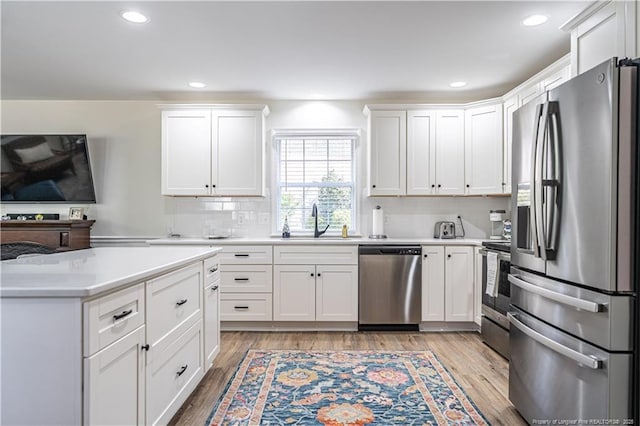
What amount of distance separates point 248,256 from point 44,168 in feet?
8.94

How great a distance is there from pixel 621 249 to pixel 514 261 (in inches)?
28.4

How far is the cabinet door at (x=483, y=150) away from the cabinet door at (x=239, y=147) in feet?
7.71

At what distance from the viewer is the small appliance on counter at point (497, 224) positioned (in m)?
4.02

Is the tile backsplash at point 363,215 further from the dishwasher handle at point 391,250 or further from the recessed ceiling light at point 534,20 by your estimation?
the recessed ceiling light at point 534,20

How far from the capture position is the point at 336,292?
3.76m

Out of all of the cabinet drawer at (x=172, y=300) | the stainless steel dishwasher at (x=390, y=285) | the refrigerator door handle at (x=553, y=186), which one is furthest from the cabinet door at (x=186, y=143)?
the refrigerator door handle at (x=553, y=186)

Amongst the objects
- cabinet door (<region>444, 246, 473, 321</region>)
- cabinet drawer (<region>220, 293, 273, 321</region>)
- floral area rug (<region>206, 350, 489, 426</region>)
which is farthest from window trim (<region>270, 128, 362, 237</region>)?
floral area rug (<region>206, 350, 489, 426</region>)

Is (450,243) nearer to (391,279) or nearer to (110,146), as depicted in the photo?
(391,279)

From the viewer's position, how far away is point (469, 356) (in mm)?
3111

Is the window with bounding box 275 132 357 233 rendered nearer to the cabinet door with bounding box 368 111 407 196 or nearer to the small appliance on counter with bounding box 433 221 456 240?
the cabinet door with bounding box 368 111 407 196

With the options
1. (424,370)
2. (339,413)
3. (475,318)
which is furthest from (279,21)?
(475,318)

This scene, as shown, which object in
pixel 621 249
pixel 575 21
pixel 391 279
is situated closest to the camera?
pixel 621 249

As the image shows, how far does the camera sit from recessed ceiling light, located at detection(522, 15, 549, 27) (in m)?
2.48

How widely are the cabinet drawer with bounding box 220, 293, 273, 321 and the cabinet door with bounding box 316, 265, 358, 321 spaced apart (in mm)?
543
